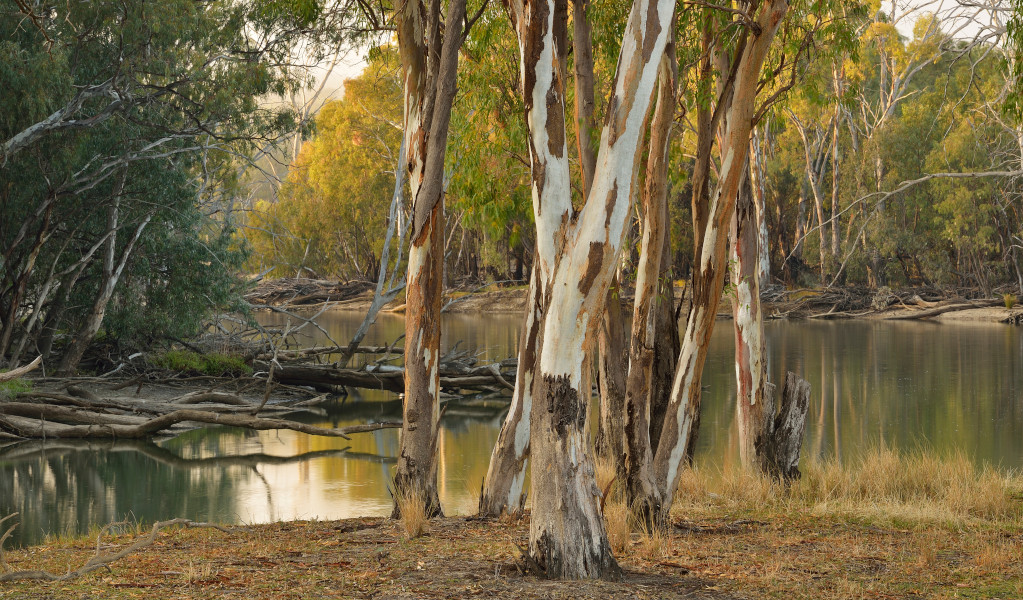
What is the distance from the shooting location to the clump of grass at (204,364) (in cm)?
1530

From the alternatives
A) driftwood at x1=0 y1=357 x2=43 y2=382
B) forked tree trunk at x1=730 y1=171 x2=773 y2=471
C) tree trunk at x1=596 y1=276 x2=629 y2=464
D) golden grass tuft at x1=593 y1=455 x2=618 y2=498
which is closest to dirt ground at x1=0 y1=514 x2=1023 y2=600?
golden grass tuft at x1=593 y1=455 x2=618 y2=498

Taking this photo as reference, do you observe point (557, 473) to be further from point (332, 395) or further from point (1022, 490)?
point (332, 395)

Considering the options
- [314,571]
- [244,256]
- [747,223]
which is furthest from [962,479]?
[244,256]

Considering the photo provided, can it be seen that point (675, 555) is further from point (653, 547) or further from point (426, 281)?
point (426, 281)

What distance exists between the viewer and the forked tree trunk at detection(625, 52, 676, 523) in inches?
237

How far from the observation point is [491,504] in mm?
6879

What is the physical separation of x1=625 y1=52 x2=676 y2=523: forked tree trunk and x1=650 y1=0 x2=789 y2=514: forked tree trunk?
207 mm

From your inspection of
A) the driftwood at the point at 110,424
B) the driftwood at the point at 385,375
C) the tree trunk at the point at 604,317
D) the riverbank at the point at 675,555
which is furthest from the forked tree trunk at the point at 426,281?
the driftwood at the point at 385,375

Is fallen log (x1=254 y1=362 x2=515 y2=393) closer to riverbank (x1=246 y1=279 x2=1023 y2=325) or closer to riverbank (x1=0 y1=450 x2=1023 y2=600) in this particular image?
riverbank (x1=0 y1=450 x2=1023 y2=600)

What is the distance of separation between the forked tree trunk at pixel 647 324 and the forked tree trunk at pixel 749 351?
204 cm

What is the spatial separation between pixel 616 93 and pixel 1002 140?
27969mm

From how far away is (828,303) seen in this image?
33.0 m

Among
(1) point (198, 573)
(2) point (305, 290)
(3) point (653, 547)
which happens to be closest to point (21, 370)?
(1) point (198, 573)

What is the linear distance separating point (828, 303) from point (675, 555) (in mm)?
29594
